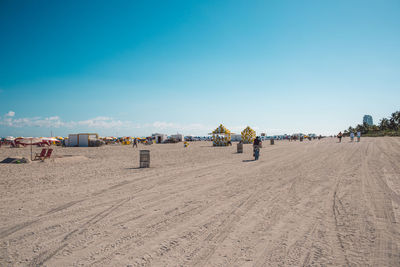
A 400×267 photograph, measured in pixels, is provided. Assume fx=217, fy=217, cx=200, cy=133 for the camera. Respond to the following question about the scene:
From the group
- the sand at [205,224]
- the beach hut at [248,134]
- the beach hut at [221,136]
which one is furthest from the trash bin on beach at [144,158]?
the beach hut at [248,134]

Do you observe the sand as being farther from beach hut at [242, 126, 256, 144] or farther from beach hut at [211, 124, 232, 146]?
beach hut at [242, 126, 256, 144]

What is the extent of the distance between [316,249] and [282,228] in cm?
82

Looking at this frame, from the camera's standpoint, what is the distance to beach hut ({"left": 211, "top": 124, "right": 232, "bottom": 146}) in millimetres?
35281

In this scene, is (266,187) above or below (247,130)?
below

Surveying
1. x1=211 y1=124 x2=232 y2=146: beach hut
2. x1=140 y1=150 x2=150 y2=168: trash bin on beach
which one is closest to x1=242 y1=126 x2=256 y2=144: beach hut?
x1=211 y1=124 x2=232 y2=146: beach hut

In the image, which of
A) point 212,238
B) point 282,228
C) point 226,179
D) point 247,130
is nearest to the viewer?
point 212,238

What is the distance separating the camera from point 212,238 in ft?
12.3

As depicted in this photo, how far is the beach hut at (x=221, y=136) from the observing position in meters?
35.3

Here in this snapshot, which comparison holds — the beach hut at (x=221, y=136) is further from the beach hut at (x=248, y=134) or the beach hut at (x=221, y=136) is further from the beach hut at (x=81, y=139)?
the beach hut at (x=81, y=139)

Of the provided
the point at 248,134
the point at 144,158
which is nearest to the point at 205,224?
the point at 144,158

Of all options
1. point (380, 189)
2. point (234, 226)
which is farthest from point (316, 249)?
point (380, 189)

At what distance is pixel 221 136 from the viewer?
35562mm

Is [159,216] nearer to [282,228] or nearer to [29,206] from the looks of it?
[282,228]

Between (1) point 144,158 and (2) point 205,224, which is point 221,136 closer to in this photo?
(1) point 144,158
